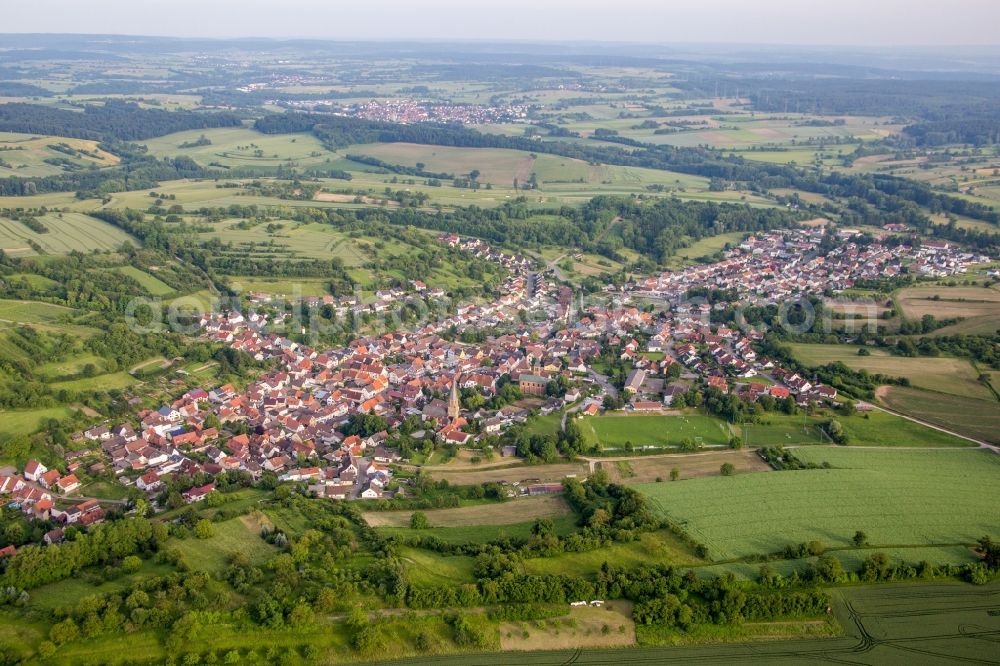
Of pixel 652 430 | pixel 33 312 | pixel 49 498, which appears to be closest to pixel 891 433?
pixel 652 430

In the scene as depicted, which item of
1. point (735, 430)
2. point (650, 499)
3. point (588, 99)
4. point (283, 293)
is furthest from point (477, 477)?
point (588, 99)

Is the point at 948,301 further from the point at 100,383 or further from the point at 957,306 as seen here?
the point at 100,383

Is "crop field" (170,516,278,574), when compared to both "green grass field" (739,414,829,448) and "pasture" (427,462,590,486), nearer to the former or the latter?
"pasture" (427,462,590,486)

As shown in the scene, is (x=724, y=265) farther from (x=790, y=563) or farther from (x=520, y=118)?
(x=520, y=118)

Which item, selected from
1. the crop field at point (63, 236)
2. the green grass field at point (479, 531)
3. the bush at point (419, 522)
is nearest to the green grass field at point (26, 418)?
the green grass field at point (479, 531)

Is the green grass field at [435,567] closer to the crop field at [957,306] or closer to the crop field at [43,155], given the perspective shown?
the crop field at [957,306]

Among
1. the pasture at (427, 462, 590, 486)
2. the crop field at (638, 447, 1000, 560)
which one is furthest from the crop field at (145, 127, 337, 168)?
the crop field at (638, 447, 1000, 560)
